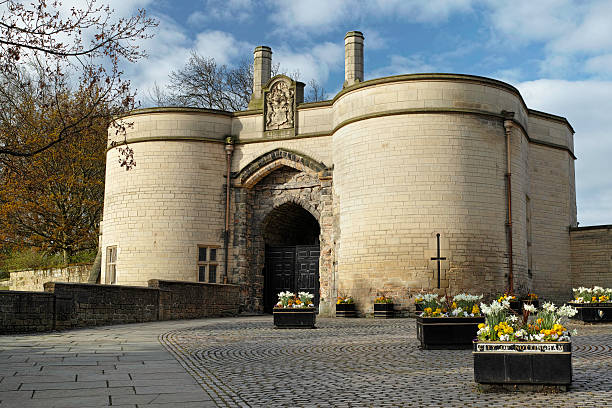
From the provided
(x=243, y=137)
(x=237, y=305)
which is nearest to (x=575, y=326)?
(x=237, y=305)

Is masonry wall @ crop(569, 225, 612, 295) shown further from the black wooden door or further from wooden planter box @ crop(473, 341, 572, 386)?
wooden planter box @ crop(473, 341, 572, 386)

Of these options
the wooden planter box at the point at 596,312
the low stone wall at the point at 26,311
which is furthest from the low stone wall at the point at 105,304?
the wooden planter box at the point at 596,312

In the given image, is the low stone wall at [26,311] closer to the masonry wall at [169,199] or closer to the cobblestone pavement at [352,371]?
the cobblestone pavement at [352,371]

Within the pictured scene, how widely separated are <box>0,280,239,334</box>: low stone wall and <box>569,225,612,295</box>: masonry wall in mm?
12666

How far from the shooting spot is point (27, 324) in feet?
44.0

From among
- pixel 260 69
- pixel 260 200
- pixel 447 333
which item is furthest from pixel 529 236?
pixel 447 333

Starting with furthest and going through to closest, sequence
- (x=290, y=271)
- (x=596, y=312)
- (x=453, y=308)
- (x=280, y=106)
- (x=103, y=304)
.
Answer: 1. (x=290, y=271)
2. (x=280, y=106)
3. (x=103, y=304)
4. (x=596, y=312)
5. (x=453, y=308)

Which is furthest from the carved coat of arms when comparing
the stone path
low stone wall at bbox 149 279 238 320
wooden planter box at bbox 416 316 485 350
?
wooden planter box at bbox 416 316 485 350

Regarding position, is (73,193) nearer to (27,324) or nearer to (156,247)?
(156,247)

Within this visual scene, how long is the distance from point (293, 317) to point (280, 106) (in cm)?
1008

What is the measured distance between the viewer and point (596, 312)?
50.2 ft

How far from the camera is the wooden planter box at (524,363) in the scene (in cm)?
652

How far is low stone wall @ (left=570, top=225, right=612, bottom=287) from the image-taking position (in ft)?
75.6

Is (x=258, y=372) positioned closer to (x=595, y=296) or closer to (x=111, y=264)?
(x=595, y=296)
